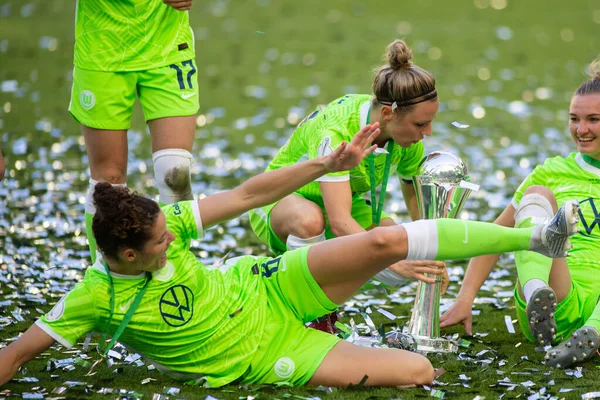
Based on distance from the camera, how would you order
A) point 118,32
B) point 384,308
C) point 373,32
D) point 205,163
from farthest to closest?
point 373,32 < point 205,163 < point 384,308 < point 118,32

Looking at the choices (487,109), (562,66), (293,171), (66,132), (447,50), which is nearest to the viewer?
(293,171)

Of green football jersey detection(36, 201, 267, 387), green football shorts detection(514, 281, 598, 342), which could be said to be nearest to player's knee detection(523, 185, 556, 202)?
green football shorts detection(514, 281, 598, 342)

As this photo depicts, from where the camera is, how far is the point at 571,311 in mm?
5219

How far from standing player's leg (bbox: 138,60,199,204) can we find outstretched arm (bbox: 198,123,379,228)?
1051mm

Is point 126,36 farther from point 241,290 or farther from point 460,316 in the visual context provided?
point 460,316

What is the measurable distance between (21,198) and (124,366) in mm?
4277

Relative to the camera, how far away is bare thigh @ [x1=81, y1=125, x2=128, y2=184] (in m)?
5.62

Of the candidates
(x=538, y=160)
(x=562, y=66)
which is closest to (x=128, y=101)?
(x=538, y=160)

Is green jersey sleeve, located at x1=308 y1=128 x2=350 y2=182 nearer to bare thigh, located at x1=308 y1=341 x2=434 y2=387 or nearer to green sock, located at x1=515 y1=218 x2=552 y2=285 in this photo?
green sock, located at x1=515 y1=218 x2=552 y2=285

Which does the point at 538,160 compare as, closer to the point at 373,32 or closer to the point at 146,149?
the point at 146,149

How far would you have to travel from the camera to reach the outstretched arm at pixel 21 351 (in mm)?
4121

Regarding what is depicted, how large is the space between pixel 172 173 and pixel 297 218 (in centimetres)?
72

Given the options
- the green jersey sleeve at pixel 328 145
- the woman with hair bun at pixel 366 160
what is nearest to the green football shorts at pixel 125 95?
the woman with hair bun at pixel 366 160

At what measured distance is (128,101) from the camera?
5.73 metres
